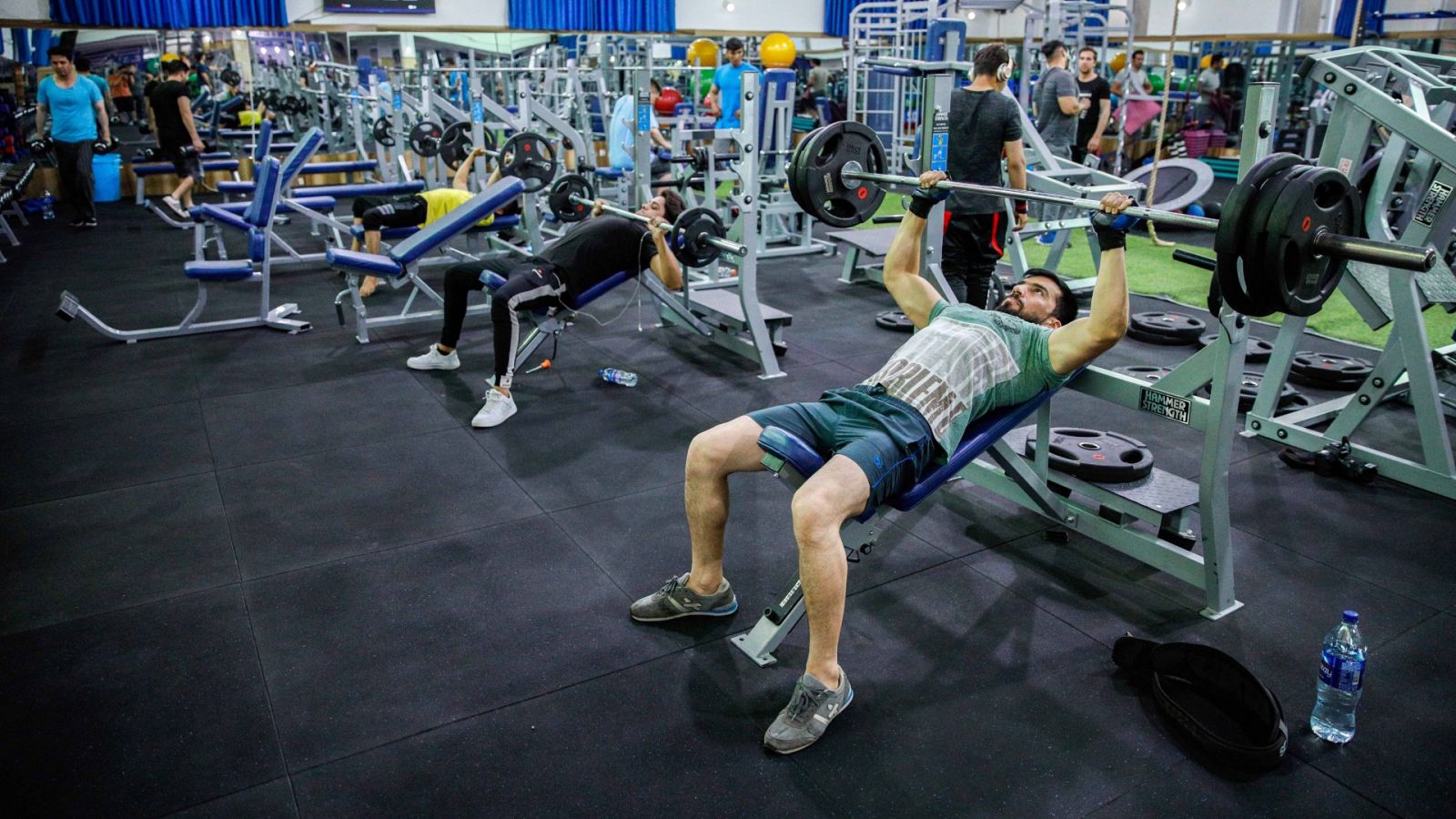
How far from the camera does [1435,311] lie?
192 inches

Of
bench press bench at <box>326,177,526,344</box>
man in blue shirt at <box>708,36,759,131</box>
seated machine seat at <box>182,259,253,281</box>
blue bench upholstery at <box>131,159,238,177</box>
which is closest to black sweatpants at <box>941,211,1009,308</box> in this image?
bench press bench at <box>326,177,526,344</box>

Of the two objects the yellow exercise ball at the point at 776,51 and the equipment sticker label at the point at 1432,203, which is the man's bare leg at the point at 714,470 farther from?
the yellow exercise ball at the point at 776,51

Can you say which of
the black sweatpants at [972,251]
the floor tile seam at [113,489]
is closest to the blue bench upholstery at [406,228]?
the floor tile seam at [113,489]

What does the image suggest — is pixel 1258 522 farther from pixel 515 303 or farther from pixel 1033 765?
pixel 515 303

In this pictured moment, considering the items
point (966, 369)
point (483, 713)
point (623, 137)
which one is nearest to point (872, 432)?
point (966, 369)

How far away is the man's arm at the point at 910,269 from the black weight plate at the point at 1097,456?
0.54 meters

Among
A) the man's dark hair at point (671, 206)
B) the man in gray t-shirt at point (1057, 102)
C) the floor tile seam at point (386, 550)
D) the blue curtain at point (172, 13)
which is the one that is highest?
the blue curtain at point (172, 13)

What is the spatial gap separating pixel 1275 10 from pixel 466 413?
10.0 meters

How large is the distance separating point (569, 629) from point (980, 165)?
2.69 m

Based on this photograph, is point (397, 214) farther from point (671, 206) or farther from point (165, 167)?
point (165, 167)

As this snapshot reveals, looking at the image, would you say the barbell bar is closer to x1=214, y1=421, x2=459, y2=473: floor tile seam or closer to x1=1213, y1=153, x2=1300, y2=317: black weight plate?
x1=214, y1=421, x2=459, y2=473: floor tile seam

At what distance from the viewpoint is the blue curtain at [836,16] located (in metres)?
11.8

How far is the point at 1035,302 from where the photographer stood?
93.1 inches

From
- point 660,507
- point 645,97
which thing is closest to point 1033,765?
point 660,507
